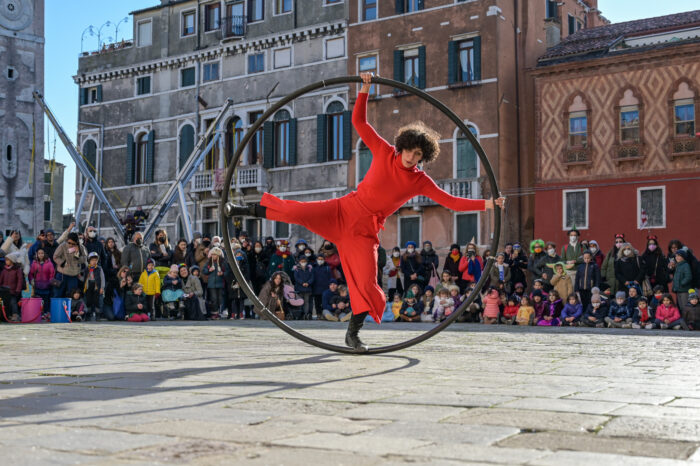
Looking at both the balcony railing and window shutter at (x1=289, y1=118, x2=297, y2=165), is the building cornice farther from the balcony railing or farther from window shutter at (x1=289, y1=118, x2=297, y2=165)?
window shutter at (x1=289, y1=118, x2=297, y2=165)

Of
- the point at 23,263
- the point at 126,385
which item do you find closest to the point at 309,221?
the point at 126,385

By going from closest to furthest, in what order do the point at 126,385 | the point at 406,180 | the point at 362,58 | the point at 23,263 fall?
the point at 126,385
the point at 406,180
the point at 23,263
the point at 362,58

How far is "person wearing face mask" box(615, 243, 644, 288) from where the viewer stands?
16.2m

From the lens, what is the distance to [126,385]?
209 inches

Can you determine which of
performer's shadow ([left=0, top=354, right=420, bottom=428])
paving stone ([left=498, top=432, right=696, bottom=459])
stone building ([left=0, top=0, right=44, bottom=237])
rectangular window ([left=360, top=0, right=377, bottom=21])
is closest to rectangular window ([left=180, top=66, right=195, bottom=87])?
stone building ([left=0, top=0, right=44, bottom=237])

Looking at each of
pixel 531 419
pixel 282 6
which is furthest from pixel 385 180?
pixel 282 6

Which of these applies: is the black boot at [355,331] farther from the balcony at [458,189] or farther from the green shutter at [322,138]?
the green shutter at [322,138]

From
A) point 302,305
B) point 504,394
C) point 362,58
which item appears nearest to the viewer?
point 504,394

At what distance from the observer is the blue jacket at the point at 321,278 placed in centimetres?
1825

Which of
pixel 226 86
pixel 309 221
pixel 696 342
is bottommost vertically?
pixel 696 342

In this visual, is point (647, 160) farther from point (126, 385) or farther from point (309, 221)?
point (126, 385)

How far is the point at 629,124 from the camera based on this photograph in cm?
2858

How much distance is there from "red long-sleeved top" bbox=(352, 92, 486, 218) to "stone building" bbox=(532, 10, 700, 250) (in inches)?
861

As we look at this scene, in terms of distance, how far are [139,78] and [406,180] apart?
32.5m
